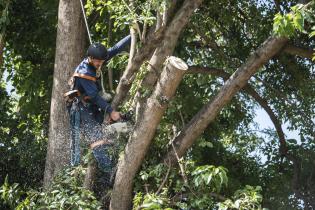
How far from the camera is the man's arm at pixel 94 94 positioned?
22.6ft

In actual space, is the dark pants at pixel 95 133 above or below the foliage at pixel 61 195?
above

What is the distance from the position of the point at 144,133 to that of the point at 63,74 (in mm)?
1531

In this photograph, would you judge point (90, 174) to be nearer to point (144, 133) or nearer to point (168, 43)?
point (144, 133)

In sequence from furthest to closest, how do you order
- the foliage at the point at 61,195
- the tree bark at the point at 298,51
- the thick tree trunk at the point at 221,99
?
1. the tree bark at the point at 298,51
2. the thick tree trunk at the point at 221,99
3. the foliage at the point at 61,195

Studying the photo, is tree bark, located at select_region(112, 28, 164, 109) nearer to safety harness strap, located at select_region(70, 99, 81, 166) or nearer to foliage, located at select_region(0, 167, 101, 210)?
safety harness strap, located at select_region(70, 99, 81, 166)

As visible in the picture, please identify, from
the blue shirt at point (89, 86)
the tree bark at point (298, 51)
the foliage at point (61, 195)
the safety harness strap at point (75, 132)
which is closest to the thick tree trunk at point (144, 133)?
the foliage at point (61, 195)

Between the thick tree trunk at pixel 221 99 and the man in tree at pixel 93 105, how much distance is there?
1.99 ft

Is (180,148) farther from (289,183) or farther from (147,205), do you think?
(289,183)

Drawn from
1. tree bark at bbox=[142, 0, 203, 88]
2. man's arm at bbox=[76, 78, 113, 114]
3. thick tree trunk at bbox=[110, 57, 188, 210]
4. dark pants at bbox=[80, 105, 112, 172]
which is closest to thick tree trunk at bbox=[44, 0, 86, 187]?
dark pants at bbox=[80, 105, 112, 172]

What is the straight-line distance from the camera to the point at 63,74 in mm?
7496

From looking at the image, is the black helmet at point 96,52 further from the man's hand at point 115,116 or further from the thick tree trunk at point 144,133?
the thick tree trunk at point 144,133

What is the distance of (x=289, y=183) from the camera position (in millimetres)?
9016

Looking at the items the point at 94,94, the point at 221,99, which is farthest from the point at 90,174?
the point at 221,99

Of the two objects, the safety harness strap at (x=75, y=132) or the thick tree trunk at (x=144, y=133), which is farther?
the safety harness strap at (x=75, y=132)
